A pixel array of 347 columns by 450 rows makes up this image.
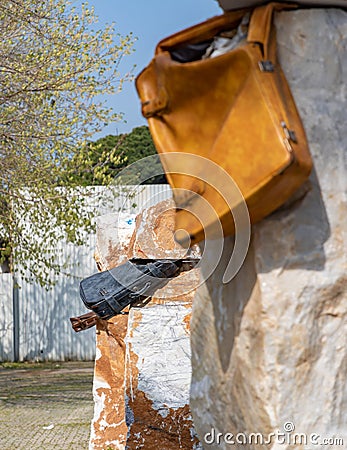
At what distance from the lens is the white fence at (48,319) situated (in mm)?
12438

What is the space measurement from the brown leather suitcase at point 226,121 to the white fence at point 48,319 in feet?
34.2

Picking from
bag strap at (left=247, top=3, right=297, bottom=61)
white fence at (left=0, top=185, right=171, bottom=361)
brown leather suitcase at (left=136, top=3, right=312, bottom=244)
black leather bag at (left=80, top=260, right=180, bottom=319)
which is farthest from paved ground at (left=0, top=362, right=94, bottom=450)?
bag strap at (left=247, top=3, right=297, bottom=61)

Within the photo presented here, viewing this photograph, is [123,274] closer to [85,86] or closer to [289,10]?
[289,10]

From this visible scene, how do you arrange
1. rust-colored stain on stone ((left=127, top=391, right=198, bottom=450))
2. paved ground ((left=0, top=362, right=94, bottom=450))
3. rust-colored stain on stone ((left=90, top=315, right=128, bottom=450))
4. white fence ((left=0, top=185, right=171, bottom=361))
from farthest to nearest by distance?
white fence ((left=0, top=185, right=171, bottom=361)) < paved ground ((left=0, top=362, right=94, bottom=450)) < rust-colored stain on stone ((left=90, top=315, right=128, bottom=450)) < rust-colored stain on stone ((left=127, top=391, right=198, bottom=450))

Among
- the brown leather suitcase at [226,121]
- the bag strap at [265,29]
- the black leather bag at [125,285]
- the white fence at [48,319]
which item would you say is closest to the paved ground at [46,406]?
the white fence at [48,319]

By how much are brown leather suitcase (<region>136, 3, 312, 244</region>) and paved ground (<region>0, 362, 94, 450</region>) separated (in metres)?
5.01

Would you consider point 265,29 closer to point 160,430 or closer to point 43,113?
point 160,430

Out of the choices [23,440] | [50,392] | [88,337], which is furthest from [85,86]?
[88,337]

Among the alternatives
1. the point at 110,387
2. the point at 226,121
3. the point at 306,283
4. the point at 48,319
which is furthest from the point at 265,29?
the point at 48,319

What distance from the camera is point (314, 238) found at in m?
1.79

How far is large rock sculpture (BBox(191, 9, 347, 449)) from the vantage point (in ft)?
5.82

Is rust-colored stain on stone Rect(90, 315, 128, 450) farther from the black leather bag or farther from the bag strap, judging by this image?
the bag strap

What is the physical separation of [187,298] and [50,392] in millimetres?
5691

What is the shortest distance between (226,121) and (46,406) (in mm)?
7505
